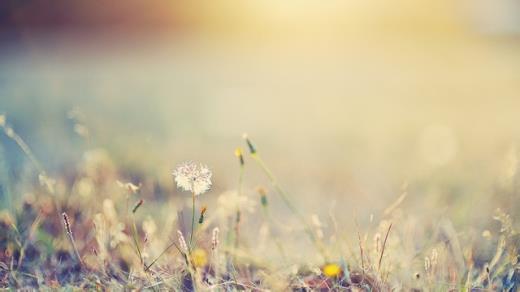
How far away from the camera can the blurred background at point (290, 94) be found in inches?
109

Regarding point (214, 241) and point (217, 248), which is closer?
point (214, 241)

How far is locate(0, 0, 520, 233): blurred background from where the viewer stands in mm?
2766

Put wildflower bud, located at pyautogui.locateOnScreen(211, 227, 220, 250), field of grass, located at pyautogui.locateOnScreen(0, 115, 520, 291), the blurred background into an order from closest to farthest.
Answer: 1. wildflower bud, located at pyautogui.locateOnScreen(211, 227, 220, 250)
2. field of grass, located at pyautogui.locateOnScreen(0, 115, 520, 291)
3. the blurred background

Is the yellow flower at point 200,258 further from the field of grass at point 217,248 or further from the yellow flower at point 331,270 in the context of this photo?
the yellow flower at point 331,270

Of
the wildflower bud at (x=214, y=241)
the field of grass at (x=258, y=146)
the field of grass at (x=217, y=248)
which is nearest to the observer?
the wildflower bud at (x=214, y=241)

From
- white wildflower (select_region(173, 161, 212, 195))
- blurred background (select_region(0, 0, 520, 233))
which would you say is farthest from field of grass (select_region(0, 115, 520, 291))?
blurred background (select_region(0, 0, 520, 233))

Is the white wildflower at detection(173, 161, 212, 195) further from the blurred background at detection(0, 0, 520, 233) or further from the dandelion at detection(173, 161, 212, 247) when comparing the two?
the blurred background at detection(0, 0, 520, 233)

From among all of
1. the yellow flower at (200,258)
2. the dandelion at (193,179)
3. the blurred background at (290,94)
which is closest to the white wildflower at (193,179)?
the dandelion at (193,179)

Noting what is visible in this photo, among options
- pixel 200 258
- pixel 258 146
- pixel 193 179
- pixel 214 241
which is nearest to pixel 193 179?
pixel 193 179

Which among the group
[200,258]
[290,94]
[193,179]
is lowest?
[290,94]

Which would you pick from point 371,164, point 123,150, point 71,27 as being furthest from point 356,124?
point 71,27

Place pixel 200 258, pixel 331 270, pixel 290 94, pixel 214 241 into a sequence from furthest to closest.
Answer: pixel 290 94, pixel 200 258, pixel 331 270, pixel 214 241

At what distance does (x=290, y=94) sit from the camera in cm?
550

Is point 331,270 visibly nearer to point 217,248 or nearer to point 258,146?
point 217,248
